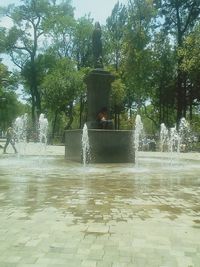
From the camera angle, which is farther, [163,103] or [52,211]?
[163,103]

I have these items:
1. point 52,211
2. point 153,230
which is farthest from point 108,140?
point 153,230

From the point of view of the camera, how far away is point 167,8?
38344 millimetres

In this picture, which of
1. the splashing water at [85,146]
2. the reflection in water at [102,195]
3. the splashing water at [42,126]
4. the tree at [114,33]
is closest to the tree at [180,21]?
the tree at [114,33]

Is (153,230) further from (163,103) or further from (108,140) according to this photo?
(163,103)

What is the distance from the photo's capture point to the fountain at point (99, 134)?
15758 mm

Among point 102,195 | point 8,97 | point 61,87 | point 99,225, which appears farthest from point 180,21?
point 99,225

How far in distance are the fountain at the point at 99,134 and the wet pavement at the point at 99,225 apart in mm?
6449

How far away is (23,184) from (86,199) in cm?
243

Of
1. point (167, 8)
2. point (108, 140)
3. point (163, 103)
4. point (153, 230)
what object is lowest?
point (153, 230)

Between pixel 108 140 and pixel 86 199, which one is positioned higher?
pixel 108 140

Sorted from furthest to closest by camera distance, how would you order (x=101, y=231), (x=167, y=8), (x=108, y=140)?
1. (x=167, y=8)
2. (x=108, y=140)
3. (x=101, y=231)

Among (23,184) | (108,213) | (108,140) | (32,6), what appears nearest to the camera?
(108,213)

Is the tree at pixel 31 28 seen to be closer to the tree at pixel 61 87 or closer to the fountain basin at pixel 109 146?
the tree at pixel 61 87

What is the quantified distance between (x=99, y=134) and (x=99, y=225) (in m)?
10.4
